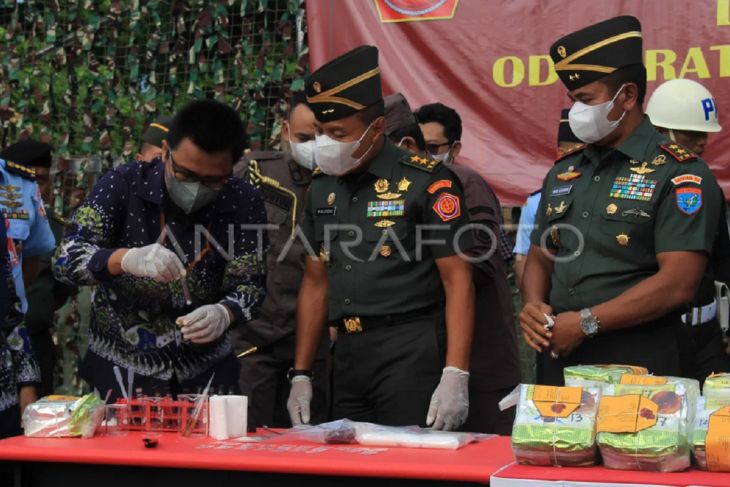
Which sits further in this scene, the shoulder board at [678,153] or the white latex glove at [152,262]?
the shoulder board at [678,153]

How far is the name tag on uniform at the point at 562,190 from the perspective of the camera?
3789mm

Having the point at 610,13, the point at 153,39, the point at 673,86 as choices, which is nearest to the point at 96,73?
the point at 153,39

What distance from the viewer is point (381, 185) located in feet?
12.6

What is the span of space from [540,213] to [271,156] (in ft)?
4.86

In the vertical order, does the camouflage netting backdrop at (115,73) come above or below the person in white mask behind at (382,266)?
above

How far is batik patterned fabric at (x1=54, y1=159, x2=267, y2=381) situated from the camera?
3701mm

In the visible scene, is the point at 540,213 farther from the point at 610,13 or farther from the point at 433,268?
the point at 610,13

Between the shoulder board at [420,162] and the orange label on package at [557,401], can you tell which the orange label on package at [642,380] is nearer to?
the orange label on package at [557,401]

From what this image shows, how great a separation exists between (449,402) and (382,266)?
0.50 m

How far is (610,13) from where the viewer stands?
550 centimetres

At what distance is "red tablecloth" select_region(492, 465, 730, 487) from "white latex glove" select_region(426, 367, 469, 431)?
88cm

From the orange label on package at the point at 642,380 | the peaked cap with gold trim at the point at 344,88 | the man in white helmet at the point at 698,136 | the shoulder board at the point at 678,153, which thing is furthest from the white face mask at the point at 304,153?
the orange label on package at the point at 642,380

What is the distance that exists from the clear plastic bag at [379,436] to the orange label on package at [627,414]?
18.7 inches

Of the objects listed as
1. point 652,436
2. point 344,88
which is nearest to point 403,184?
point 344,88
